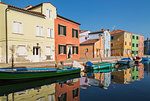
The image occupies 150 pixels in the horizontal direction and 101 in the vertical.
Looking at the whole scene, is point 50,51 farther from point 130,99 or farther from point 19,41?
point 130,99

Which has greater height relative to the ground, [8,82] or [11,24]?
[11,24]

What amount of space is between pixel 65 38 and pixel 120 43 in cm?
2582

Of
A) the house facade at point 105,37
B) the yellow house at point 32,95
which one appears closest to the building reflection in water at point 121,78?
the yellow house at point 32,95

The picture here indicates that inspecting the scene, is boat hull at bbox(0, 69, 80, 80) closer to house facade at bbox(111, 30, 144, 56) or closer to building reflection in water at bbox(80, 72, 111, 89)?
building reflection in water at bbox(80, 72, 111, 89)

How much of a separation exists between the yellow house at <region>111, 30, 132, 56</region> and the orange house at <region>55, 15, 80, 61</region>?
21.6m

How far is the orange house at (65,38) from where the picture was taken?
72.4ft

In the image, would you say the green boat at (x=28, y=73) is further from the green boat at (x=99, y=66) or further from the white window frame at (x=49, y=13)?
the white window frame at (x=49, y=13)

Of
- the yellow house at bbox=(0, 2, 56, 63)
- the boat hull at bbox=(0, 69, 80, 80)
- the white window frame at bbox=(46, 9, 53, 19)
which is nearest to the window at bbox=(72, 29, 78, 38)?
the yellow house at bbox=(0, 2, 56, 63)

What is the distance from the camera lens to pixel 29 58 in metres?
17.7

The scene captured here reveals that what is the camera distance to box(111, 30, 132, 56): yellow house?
41.7 meters

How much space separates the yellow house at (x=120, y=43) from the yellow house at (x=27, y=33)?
28.2m

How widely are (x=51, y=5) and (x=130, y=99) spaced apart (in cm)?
1887

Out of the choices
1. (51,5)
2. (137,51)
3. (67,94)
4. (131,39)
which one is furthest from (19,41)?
(137,51)

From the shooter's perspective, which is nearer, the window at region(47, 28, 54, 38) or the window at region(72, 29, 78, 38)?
the window at region(47, 28, 54, 38)
